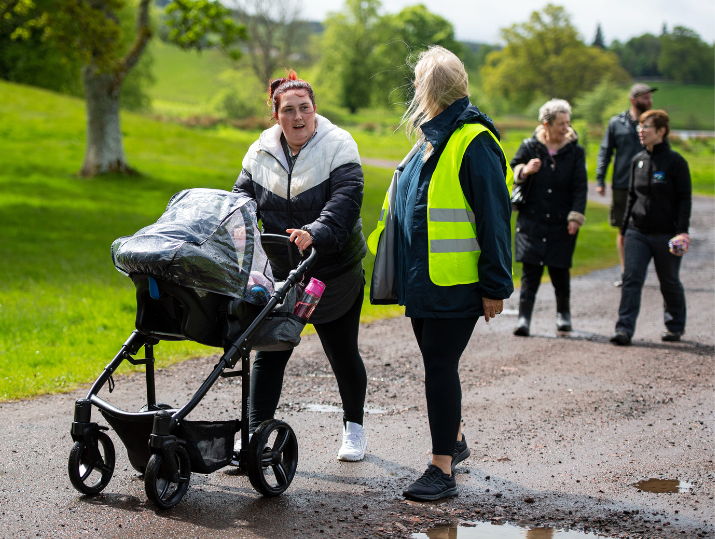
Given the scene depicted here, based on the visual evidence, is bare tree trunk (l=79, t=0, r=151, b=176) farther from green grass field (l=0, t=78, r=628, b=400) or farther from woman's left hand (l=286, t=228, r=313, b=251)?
woman's left hand (l=286, t=228, r=313, b=251)

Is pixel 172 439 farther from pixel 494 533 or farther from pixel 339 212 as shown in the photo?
pixel 494 533

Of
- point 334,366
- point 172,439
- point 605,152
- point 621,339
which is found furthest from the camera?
point 605,152

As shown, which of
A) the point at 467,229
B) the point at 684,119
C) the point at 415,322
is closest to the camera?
Result: the point at 467,229

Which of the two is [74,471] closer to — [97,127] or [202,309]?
[202,309]

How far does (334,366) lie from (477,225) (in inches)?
50.6

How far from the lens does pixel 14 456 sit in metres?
4.35

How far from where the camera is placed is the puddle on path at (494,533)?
11.7 ft

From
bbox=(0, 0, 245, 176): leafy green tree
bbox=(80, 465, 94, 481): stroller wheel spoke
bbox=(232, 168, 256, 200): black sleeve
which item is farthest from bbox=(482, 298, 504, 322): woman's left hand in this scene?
bbox=(0, 0, 245, 176): leafy green tree

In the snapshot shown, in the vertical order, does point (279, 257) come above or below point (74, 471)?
above

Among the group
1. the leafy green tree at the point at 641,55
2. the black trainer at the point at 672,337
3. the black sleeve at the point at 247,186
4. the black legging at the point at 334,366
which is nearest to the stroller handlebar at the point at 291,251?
the black sleeve at the point at 247,186

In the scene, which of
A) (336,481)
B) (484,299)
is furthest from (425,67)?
(336,481)

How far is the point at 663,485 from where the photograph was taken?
4.16 meters

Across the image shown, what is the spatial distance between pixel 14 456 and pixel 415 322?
2415 mm

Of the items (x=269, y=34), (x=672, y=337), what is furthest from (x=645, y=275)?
(x=269, y=34)
